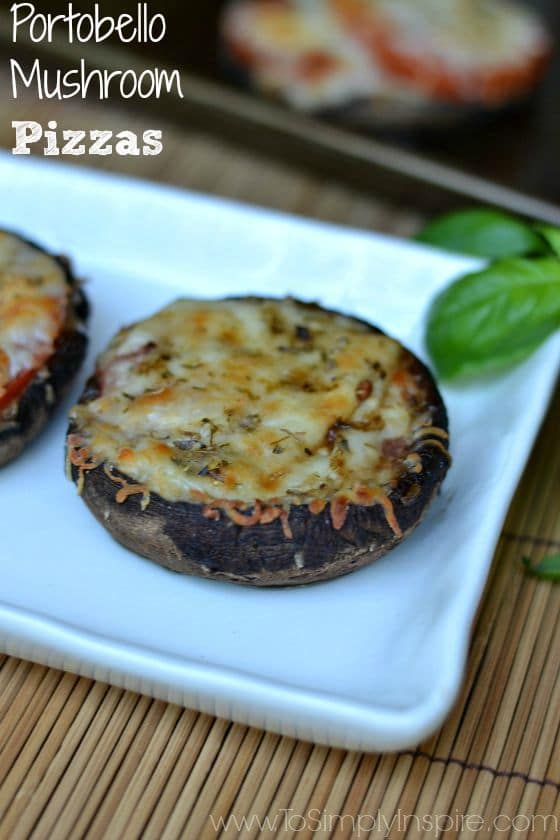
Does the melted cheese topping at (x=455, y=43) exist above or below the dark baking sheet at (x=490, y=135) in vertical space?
above

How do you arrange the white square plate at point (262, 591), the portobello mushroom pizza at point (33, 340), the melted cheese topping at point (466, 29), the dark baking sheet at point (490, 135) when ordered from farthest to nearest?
the melted cheese topping at point (466, 29) → the dark baking sheet at point (490, 135) → the portobello mushroom pizza at point (33, 340) → the white square plate at point (262, 591)

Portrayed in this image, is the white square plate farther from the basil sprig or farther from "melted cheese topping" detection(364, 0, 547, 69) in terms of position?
"melted cheese topping" detection(364, 0, 547, 69)

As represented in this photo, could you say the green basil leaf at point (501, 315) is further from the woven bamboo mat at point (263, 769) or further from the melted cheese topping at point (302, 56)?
the melted cheese topping at point (302, 56)

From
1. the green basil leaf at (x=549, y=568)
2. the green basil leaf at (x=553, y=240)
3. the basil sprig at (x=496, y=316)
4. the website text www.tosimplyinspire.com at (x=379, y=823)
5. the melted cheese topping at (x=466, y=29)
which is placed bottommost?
the website text www.tosimplyinspire.com at (x=379, y=823)

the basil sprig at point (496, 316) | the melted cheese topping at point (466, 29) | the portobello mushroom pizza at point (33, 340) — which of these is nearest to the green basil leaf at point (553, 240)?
the basil sprig at point (496, 316)

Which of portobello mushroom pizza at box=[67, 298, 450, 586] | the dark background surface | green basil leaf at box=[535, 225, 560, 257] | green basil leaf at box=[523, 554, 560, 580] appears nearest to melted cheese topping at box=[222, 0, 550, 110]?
the dark background surface

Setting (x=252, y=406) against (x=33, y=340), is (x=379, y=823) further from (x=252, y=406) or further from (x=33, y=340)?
(x=33, y=340)

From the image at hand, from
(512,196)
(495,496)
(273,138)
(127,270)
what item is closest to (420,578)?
(495,496)

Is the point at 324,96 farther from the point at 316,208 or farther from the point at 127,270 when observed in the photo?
the point at 127,270
